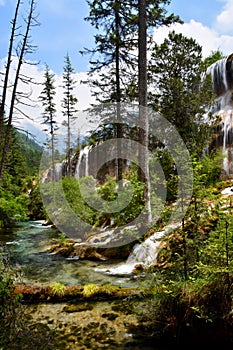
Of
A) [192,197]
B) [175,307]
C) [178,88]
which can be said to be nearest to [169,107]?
[178,88]

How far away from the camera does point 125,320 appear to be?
4.68 meters

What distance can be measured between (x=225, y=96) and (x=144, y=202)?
37.8 feet

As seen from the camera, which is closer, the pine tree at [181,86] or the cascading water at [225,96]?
the pine tree at [181,86]

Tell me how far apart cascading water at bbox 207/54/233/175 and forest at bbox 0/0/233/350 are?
0.12 metres

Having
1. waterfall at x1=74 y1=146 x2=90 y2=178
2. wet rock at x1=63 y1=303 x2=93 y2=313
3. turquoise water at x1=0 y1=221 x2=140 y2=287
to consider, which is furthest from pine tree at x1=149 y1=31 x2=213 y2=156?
waterfall at x1=74 y1=146 x2=90 y2=178

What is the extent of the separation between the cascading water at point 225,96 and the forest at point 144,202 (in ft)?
0.38

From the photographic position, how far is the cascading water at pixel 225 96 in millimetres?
15773

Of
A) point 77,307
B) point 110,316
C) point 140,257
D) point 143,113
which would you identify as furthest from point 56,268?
point 143,113

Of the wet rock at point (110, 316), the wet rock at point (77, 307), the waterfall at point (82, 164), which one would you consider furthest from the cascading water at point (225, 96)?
the wet rock at point (110, 316)

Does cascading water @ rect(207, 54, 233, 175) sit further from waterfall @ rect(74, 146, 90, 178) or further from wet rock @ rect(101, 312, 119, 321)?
wet rock @ rect(101, 312, 119, 321)

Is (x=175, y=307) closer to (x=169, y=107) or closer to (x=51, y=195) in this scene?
(x=169, y=107)

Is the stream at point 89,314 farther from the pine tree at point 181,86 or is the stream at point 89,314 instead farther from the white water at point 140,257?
the pine tree at point 181,86

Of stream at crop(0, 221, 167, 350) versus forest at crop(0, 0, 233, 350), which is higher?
forest at crop(0, 0, 233, 350)

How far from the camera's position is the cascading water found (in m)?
15.8
